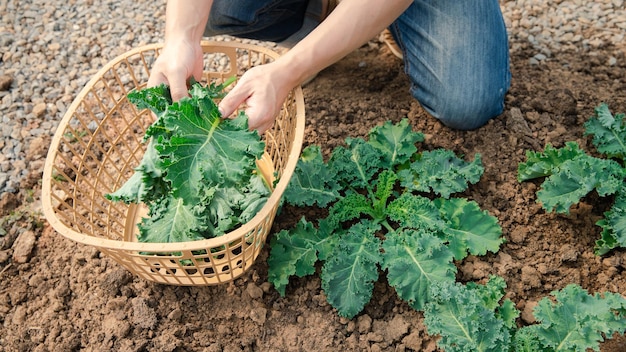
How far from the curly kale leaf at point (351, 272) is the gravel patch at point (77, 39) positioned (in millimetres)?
1622

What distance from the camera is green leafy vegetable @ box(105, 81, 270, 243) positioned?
5.53 ft

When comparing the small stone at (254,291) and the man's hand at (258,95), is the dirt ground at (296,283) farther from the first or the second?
the man's hand at (258,95)

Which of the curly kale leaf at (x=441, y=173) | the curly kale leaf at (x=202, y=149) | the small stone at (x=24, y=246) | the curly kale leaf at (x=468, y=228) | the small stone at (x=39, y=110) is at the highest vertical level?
the curly kale leaf at (x=202, y=149)

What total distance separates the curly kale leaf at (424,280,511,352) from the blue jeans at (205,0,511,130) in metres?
1.01

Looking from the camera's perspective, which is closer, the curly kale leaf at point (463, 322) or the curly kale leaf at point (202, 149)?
the curly kale leaf at point (202, 149)

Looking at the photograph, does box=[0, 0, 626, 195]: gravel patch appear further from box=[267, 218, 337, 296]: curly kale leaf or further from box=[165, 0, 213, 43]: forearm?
box=[267, 218, 337, 296]: curly kale leaf

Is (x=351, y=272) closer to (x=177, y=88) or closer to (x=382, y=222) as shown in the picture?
(x=382, y=222)

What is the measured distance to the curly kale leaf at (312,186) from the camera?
239 centimetres

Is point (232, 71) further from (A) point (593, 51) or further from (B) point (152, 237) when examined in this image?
(A) point (593, 51)

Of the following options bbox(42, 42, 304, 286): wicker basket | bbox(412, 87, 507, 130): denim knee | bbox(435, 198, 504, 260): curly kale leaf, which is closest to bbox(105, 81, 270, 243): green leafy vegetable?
bbox(42, 42, 304, 286): wicker basket

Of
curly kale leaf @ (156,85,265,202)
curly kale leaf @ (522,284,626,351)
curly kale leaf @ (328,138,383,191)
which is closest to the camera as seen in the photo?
curly kale leaf @ (156,85,265,202)

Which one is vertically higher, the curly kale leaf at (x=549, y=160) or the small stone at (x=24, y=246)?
the curly kale leaf at (x=549, y=160)

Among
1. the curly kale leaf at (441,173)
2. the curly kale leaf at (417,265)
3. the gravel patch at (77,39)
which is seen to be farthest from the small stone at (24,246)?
the curly kale leaf at (441,173)

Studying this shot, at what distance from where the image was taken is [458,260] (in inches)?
90.6
